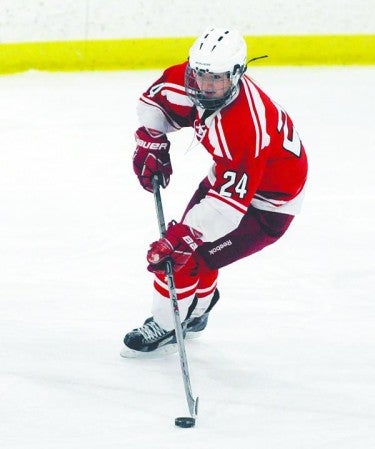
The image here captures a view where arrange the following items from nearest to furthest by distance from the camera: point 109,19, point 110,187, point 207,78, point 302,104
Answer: point 207,78 → point 110,187 → point 302,104 → point 109,19

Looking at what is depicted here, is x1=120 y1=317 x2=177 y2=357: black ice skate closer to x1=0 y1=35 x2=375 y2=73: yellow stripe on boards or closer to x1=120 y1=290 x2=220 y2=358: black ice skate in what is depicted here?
x1=120 y1=290 x2=220 y2=358: black ice skate

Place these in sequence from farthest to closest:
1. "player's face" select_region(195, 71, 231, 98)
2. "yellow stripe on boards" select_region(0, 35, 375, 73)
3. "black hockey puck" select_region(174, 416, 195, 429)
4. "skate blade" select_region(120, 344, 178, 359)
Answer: "yellow stripe on boards" select_region(0, 35, 375, 73)
"skate blade" select_region(120, 344, 178, 359)
"player's face" select_region(195, 71, 231, 98)
"black hockey puck" select_region(174, 416, 195, 429)

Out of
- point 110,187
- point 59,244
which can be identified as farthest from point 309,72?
point 59,244

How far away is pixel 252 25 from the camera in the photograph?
7062mm

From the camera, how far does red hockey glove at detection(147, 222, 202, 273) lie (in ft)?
9.24

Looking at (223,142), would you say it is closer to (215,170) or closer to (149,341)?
(215,170)

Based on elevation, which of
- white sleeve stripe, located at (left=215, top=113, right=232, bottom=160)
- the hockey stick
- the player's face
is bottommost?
the hockey stick

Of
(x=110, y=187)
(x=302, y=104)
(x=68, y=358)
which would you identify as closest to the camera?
(x=68, y=358)

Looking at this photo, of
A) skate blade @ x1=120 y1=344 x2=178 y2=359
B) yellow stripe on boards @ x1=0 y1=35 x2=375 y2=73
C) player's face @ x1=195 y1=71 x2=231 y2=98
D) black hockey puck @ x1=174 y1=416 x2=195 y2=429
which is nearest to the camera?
black hockey puck @ x1=174 y1=416 x2=195 y2=429

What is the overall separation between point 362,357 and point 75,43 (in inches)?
169

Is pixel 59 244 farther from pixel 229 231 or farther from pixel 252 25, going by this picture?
pixel 252 25

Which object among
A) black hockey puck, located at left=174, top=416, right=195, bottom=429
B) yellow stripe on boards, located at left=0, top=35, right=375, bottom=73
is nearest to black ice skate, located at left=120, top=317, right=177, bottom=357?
black hockey puck, located at left=174, top=416, right=195, bottom=429

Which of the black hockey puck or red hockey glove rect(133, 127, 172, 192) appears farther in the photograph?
red hockey glove rect(133, 127, 172, 192)

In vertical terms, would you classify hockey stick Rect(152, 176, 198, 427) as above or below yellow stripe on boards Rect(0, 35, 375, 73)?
above
